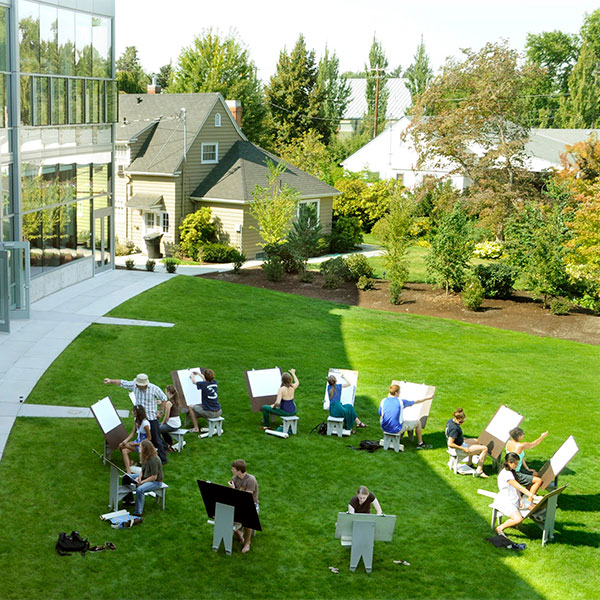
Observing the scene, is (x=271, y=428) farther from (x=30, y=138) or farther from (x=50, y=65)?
(x=50, y=65)

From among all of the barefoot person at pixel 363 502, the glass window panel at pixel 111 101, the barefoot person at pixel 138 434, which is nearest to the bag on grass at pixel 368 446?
the barefoot person at pixel 363 502

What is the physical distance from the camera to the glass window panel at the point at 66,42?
80.5 feet

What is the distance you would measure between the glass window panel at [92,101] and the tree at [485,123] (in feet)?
64.4

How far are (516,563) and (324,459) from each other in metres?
4.06

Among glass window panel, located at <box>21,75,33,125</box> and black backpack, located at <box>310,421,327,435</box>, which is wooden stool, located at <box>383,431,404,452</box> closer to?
black backpack, located at <box>310,421,327,435</box>

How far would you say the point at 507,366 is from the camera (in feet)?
66.8

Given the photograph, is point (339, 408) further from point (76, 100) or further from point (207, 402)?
point (76, 100)

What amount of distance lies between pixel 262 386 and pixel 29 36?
1401cm

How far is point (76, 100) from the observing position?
85.3 feet

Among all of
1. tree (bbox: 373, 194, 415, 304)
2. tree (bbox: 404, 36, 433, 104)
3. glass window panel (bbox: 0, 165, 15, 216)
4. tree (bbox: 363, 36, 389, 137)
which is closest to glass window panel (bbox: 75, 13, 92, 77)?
glass window panel (bbox: 0, 165, 15, 216)

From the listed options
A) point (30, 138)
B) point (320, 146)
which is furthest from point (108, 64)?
point (320, 146)

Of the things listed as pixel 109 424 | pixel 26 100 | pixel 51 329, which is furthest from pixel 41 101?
pixel 109 424

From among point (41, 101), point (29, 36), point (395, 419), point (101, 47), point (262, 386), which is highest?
point (101, 47)

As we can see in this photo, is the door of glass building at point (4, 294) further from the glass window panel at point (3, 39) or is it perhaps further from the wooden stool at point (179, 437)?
the wooden stool at point (179, 437)
